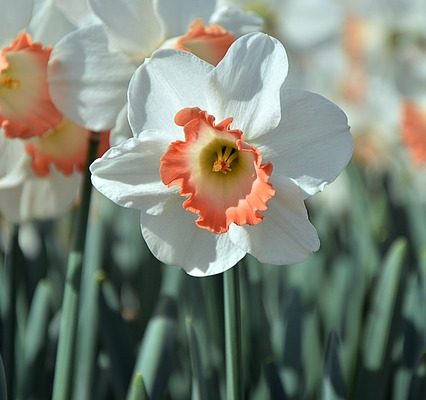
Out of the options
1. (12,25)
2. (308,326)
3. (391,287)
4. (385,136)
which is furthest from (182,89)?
(385,136)

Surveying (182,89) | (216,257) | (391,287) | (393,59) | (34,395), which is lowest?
(393,59)

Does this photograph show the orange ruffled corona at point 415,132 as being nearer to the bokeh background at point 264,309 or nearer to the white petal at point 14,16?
the bokeh background at point 264,309

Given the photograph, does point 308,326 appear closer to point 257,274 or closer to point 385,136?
point 257,274

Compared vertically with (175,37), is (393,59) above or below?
below

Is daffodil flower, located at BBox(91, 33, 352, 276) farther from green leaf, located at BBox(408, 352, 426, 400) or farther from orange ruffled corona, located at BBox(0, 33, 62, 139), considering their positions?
green leaf, located at BBox(408, 352, 426, 400)

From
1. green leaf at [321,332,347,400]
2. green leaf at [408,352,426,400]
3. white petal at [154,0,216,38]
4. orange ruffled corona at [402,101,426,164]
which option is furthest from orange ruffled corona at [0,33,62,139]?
orange ruffled corona at [402,101,426,164]
